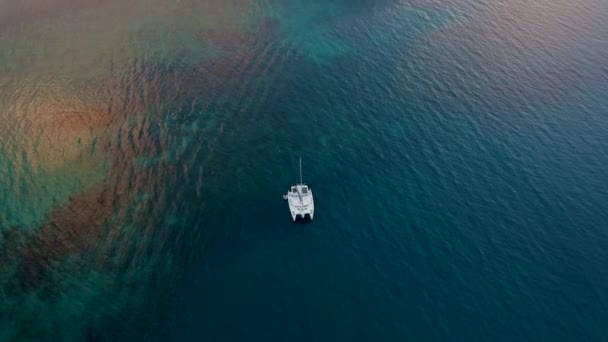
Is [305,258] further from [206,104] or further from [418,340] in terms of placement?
[206,104]

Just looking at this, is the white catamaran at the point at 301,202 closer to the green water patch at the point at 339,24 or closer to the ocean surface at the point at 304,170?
the ocean surface at the point at 304,170

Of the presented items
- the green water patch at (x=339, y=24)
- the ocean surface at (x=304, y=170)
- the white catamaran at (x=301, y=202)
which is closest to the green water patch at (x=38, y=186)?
the ocean surface at (x=304, y=170)

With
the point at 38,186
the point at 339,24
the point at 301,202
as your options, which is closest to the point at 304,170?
the point at 301,202

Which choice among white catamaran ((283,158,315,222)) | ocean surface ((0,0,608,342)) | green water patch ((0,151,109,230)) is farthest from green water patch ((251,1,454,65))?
green water patch ((0,151,109,230))

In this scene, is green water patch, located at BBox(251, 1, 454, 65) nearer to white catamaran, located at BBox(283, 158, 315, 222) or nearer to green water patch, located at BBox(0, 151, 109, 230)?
white catamaran, located at BBox(283, 158, 315, 222)

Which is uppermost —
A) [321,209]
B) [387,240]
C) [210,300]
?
[321,209]

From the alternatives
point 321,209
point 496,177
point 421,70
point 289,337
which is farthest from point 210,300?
point 421,70
